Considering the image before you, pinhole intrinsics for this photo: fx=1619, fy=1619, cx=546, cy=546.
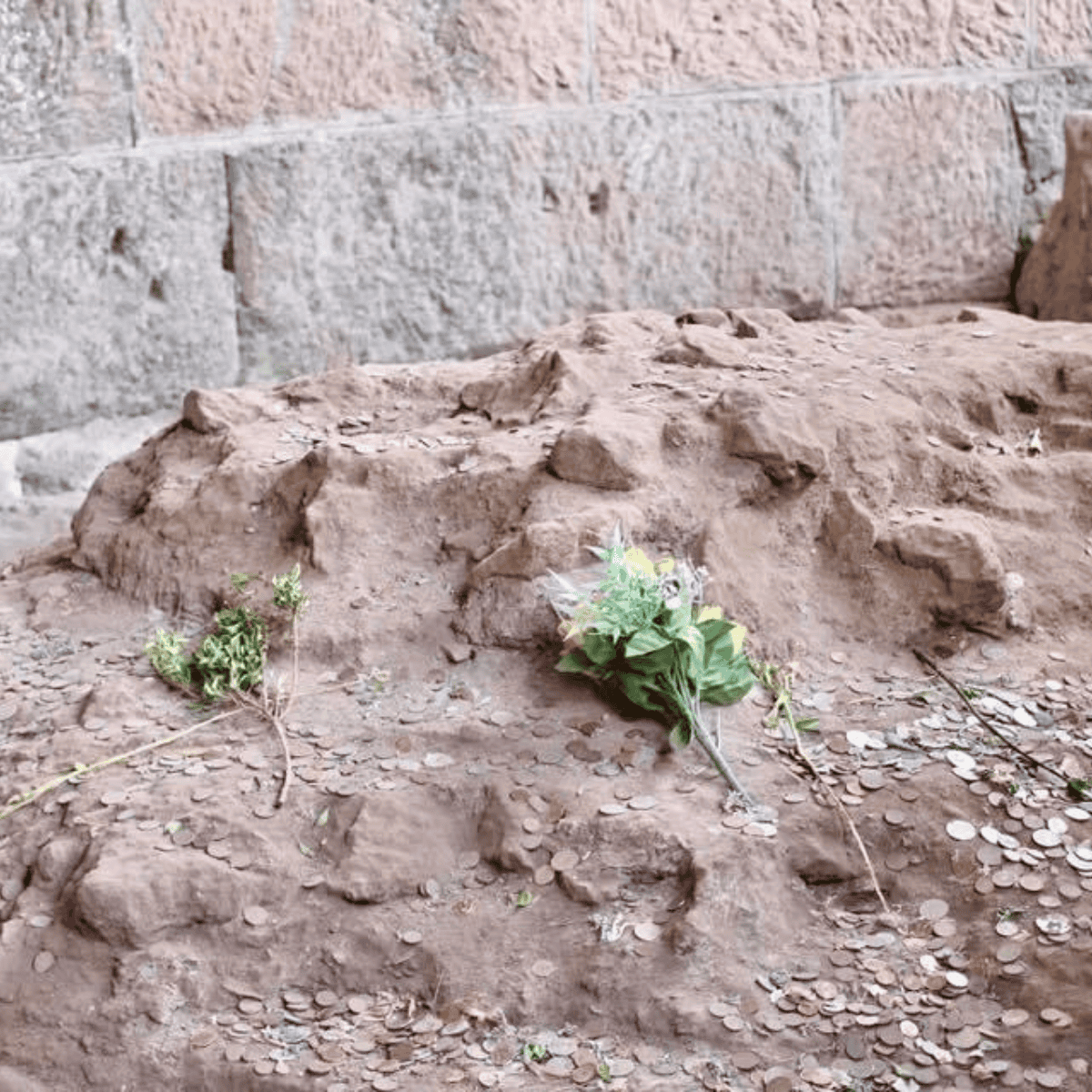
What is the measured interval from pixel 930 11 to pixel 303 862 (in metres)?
3.78

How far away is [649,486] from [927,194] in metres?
2.68

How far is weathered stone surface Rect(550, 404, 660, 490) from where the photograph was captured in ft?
9.53

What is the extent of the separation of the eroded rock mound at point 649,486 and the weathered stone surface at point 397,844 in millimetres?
412

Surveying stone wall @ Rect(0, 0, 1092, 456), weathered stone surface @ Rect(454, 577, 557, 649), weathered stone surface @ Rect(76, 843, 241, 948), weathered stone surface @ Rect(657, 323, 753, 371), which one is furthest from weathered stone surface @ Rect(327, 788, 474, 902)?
stone wall @ Rect(0, 0, 1092, 456)

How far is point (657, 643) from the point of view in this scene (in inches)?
97.4

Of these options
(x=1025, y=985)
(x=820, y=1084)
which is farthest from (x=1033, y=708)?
(x=820, y=1084)

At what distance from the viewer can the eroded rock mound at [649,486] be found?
2.83 m

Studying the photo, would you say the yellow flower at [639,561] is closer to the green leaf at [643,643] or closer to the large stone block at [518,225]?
the green leaf at [643,643]

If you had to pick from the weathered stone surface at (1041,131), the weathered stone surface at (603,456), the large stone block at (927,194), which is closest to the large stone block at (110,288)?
the weathered stone surface at (603,456)

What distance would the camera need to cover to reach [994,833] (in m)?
2.37

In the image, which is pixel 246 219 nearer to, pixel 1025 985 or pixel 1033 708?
pixel 1033 708

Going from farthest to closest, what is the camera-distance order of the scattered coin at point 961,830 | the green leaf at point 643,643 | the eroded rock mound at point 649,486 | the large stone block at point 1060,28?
the large stone block at point 1060,28, the eroded rock mound at point 649,486, the green leaf at point 643,643, the scattered coin at point 961,830

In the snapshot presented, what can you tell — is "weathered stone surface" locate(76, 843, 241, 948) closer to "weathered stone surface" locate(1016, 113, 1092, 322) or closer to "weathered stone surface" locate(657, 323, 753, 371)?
"weathered stone surface" locate(657, 323, 753, 371)

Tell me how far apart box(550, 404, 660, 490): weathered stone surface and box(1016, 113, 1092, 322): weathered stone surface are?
235 centimetres
